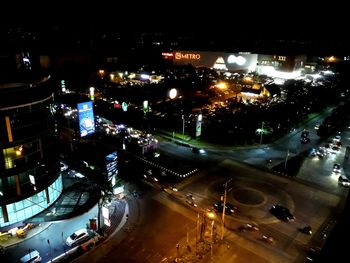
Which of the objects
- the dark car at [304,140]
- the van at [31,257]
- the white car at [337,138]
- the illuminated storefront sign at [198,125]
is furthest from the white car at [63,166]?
the white car at [337,138]

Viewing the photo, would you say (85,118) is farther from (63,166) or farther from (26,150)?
(26,150)

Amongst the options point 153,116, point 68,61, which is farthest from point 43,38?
point 153,116

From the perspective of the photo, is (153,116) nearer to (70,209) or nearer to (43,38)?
(70,209)

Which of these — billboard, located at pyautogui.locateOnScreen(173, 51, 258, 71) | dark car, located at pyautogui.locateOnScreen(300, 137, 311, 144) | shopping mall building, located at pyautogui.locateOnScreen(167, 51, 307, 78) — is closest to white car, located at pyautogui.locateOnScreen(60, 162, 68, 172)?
dark car, located at pyautogui.locateOnScreen(300, 137, 311, 144)

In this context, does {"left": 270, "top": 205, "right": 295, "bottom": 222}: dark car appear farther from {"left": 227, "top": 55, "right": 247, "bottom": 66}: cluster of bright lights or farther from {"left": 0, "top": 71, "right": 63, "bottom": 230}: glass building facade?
{"left": 227, "top": 55, "right": 247, "bottom": 66}: cluster of bright lights

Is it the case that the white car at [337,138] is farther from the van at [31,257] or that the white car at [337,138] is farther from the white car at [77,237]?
the van at [31,257]

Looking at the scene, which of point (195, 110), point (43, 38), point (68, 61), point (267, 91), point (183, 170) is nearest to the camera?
point (183, 170)

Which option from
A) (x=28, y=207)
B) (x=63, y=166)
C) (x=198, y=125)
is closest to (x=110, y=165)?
(x=63, y=166)
